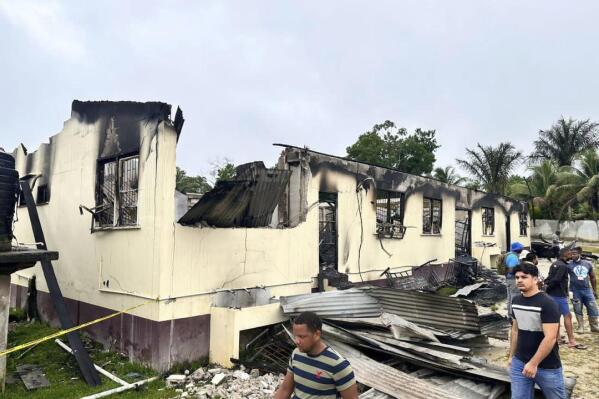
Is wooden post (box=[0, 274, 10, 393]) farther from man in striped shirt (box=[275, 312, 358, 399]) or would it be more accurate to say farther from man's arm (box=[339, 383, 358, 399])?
man's arm (box=[339, 383, 358, 399])

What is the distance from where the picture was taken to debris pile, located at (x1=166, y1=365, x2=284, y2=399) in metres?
5.57

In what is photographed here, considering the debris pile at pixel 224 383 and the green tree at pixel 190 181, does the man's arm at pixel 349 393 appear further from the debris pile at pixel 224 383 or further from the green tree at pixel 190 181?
→ the green tree at pixel 190 181

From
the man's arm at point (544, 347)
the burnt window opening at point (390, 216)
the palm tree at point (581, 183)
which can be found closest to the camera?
the man's arm at point (544, 347)

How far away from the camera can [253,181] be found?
6.21 metres

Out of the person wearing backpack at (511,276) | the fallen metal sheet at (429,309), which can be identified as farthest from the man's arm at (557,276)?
the fallen metal sheet at (429,309)

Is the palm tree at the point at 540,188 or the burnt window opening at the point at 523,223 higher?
the palm tree at the point at 540,188

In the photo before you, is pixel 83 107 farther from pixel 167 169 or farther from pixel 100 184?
pixel 167 169

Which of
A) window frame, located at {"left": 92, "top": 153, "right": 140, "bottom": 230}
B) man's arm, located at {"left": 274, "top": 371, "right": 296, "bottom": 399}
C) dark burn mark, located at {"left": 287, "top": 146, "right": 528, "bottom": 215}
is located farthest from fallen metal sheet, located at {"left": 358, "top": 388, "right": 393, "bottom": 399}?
dark burn mark, located at {"left": 287, "top": 146, "right": 528, "bottom": 215}

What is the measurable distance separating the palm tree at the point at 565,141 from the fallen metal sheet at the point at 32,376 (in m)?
35.9

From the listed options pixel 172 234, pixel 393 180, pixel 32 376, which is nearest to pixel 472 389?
pixel 172 234

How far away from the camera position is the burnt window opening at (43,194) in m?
9.78

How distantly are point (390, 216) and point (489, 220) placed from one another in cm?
845

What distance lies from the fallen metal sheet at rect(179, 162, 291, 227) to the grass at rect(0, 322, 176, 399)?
2482 millimetres

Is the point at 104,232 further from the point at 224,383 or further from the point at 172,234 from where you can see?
the point at 224,383
